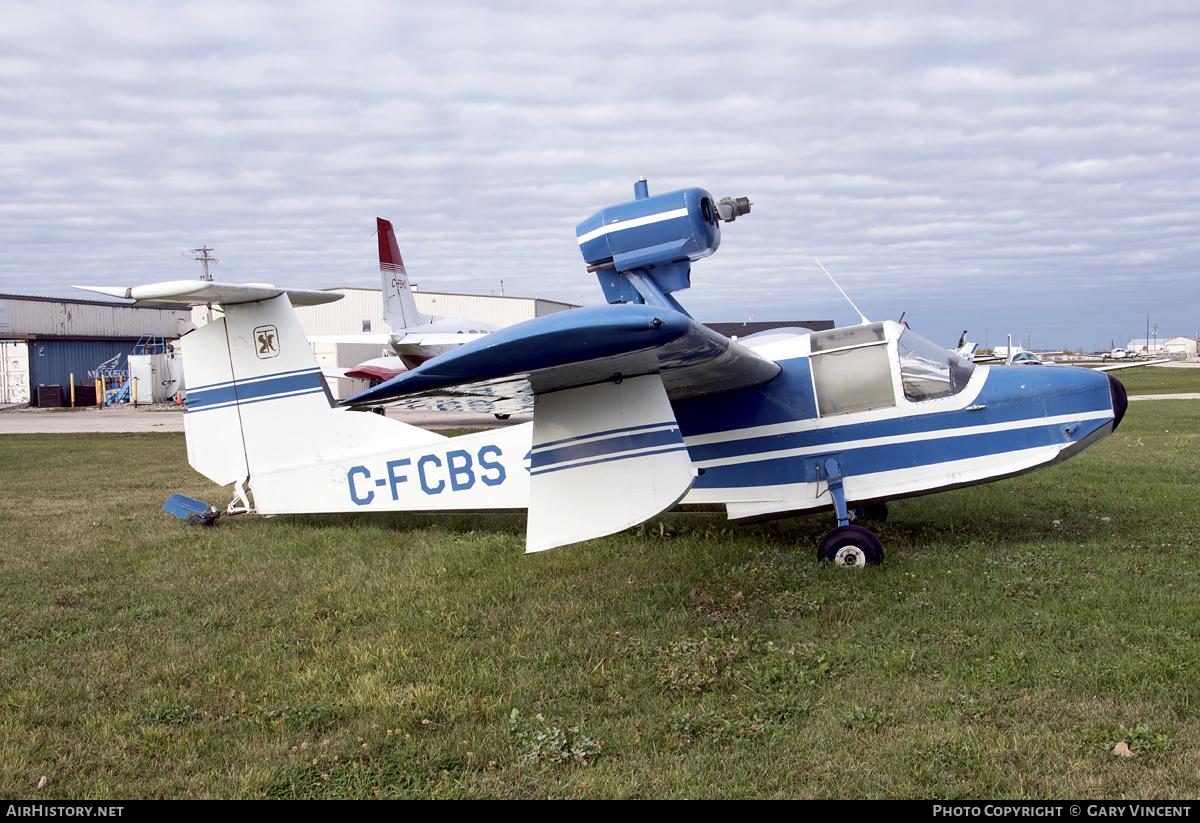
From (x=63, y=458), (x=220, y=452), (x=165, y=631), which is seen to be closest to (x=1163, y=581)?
(x=165, y=631)

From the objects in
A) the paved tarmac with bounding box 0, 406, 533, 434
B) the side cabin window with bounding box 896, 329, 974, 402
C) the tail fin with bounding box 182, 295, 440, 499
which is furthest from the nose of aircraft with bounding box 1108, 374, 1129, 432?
the paved tarmac with bounding box 0, 406, 533, 434

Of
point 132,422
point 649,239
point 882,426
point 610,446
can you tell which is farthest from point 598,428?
point 132,422

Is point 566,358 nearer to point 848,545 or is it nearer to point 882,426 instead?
point 848,545

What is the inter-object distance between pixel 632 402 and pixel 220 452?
4.66 meters

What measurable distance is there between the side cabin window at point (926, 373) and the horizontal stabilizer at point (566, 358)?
5.38 feet

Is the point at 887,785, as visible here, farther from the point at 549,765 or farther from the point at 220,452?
the point at 220,452

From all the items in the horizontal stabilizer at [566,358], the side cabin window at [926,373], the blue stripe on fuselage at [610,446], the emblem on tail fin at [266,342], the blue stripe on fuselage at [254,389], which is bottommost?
the blue stripe on fuselage at [610,446]

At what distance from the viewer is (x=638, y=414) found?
5.18 metres

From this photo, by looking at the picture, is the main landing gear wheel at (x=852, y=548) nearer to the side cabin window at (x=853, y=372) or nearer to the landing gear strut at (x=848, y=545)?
the landing gear strut at (x=848, y=545)

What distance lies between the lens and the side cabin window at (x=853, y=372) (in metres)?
6.46

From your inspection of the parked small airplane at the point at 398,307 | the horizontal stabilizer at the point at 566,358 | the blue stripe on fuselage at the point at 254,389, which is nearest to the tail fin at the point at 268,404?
the blue stripe on fuselage at the point at 254,389

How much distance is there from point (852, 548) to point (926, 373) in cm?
169

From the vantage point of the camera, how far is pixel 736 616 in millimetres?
5027

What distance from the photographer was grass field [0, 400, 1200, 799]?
3.21m
